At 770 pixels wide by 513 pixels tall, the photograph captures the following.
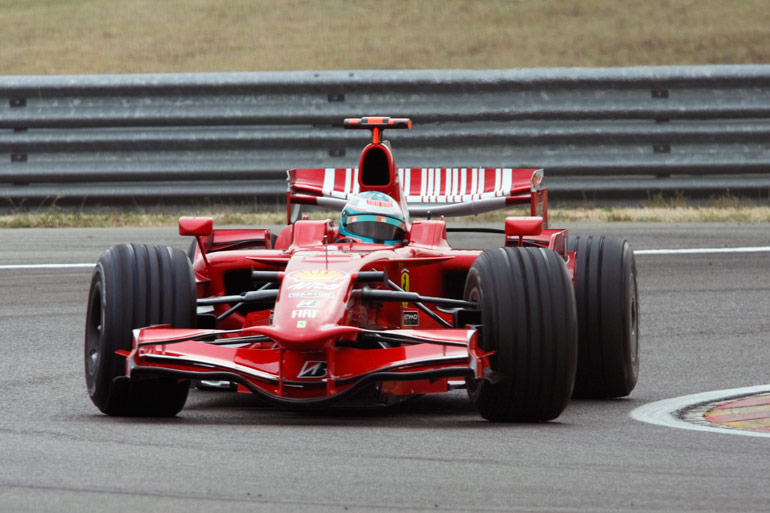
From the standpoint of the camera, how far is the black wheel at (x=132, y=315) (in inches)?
258

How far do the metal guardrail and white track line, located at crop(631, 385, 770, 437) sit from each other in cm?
671

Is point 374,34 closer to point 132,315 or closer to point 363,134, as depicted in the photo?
point 363,134

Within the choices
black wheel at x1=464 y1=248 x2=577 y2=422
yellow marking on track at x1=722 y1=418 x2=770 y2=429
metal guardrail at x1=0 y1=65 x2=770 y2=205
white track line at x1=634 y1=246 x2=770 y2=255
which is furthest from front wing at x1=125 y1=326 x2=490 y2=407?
metal guardrail at x1=0 y1=65 x2=770 y2=205

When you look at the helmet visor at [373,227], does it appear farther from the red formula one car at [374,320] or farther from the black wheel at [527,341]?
the black wheel at [527,341]

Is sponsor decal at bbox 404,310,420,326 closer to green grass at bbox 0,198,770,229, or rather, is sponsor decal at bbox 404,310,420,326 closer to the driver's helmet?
the driver's helmet

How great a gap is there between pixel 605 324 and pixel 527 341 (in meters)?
1.53

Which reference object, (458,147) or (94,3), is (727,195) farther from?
(94,3)

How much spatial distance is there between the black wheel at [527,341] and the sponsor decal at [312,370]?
691mm

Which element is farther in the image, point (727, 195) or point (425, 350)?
point (727, 195)

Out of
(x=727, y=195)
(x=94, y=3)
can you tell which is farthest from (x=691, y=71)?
(x=94, y=3)

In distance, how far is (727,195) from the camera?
1429 cm

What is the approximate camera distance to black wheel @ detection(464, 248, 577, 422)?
627 centimetres

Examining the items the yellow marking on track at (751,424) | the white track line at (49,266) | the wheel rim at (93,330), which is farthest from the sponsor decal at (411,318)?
the white track line at (49,266)

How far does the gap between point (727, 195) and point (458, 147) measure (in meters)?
2.69
